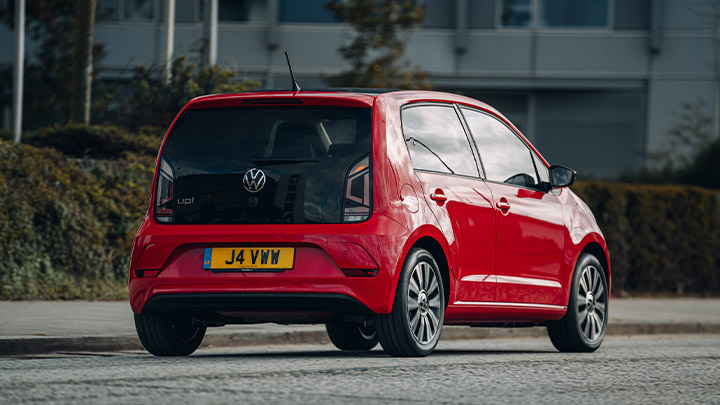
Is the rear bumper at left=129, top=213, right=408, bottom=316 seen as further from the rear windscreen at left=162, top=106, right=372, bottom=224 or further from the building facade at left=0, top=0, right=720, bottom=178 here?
the building facade at left=0, top=0, right=720, bottom=178

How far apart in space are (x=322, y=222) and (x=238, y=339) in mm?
2715

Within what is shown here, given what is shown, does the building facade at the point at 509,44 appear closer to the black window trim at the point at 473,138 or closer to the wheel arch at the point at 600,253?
the wheel arch at the point at 600,253

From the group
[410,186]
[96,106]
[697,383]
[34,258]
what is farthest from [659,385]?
[96,106]

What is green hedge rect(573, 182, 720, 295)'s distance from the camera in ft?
59.4

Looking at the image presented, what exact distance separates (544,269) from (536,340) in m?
3.64

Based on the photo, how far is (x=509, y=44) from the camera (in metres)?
29.4

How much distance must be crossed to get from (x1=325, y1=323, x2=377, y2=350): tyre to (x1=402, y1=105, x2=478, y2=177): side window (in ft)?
5.55

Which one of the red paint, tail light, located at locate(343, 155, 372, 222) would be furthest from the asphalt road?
tail light, located at locate(343, 155, 372, 222)

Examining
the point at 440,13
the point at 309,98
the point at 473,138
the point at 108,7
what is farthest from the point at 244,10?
the point at 309,98

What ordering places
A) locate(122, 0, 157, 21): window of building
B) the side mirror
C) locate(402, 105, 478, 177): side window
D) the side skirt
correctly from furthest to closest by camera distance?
locate(122, 0, 157, 21): window of building, the side mirror, the side skirt, locate(402, 105, 478, 177): side window

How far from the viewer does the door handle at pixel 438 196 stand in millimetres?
7616

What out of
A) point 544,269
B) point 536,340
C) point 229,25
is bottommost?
point 536,340

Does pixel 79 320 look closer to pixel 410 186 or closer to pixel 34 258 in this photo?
pixel 34 258

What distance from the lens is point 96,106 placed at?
55.8ft
